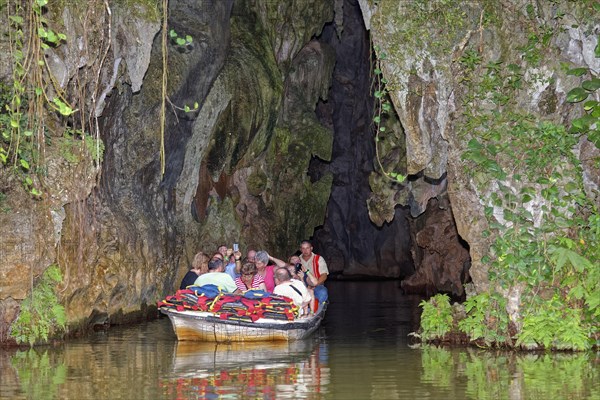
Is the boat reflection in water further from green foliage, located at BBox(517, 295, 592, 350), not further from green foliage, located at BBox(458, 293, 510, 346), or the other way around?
green foliage, located at BBox(517, 295, 592, 350)

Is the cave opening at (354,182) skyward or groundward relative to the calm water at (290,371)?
skyward

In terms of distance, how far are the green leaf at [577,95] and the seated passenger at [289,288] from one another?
18.4 ft

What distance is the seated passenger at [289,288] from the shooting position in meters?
17.3

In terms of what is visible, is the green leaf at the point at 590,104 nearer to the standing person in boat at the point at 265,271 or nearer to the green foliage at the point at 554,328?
the green foliage at the point at 554,328

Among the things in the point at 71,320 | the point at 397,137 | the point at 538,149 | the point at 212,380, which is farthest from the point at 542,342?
the point at 397,137

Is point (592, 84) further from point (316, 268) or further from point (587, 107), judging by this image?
point (316, 268)

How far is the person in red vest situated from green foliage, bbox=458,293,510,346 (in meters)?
5.02

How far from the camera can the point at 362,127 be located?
43594 mm

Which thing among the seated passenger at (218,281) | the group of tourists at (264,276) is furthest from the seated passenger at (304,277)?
the seated passenger at (218,281)

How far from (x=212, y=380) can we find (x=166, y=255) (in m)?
12.6

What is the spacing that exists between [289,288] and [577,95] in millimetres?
5908

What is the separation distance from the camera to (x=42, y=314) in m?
16.8

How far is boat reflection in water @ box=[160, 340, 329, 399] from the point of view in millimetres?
11453

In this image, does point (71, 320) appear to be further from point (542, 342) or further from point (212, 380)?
point (542, 342)
